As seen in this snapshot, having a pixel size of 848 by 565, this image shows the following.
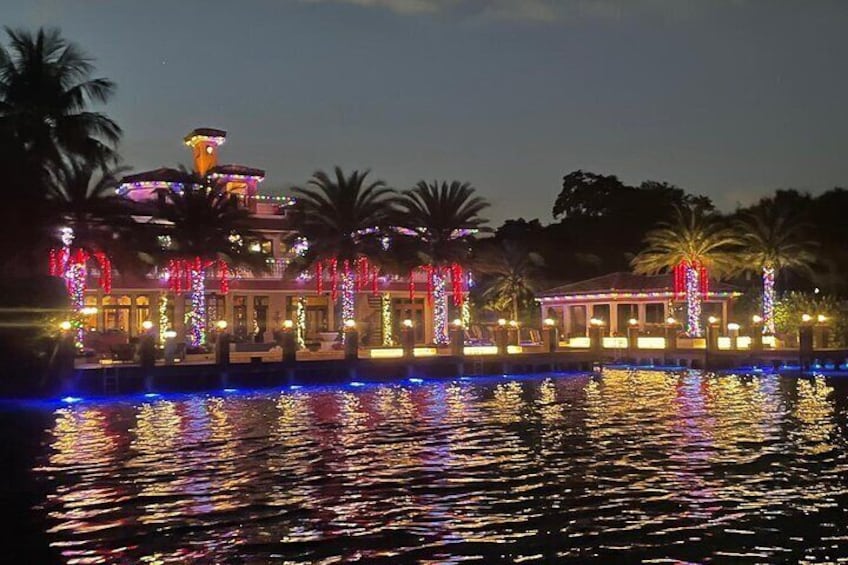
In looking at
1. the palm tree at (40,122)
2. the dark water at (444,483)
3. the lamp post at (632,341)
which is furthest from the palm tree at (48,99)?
the lamp post at (632,341)

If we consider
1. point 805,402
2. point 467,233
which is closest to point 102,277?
point 467,233

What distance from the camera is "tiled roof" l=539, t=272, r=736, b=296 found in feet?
187

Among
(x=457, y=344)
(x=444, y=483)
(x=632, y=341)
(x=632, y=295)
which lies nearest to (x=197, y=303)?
(x=457, y=344)

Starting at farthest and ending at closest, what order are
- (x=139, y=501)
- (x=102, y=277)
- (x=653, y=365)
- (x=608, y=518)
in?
(x=653, y=365) → (x=102, y=277) → (x=139, y=501) → (x=608, y=518)

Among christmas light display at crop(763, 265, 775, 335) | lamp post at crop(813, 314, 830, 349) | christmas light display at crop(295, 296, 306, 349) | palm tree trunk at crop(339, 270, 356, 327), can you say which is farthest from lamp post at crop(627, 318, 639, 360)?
christmas light display at crop(295, 296, 306, 349)

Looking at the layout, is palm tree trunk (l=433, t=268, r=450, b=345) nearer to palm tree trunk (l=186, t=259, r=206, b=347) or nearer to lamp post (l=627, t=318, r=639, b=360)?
lamp post (l=627, t=318, r=639, b=360)

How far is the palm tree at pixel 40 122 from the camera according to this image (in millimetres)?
34406

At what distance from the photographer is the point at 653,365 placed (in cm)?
4903

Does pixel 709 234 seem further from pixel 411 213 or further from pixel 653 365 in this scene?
pixel 411 213

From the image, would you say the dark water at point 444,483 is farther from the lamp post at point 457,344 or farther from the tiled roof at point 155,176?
the tiled roof at point 155,176

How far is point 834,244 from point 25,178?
49.7m

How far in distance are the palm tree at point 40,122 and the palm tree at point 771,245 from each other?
33303 millimetres

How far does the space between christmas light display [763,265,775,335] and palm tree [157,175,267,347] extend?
25.9 metres

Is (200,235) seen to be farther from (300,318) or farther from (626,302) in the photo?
(626,302)
